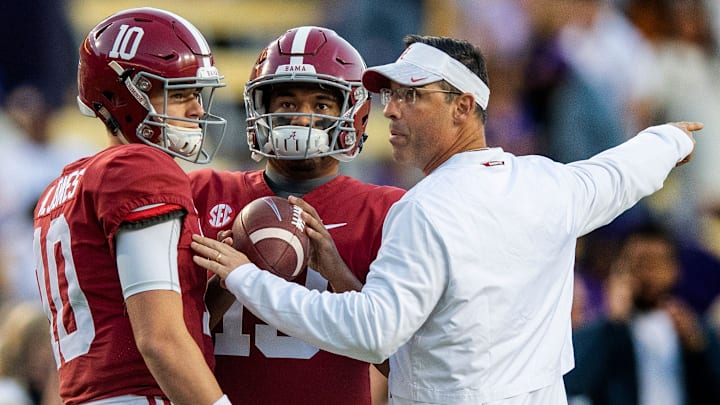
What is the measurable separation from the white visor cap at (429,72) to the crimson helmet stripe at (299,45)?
0.34 m

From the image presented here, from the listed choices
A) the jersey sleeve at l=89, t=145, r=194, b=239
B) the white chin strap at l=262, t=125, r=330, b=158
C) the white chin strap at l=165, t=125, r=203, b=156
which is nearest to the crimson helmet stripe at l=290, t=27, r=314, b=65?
the white chin strap at l=262, t=125, r=330, b=158

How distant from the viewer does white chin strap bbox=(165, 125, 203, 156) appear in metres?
3.34

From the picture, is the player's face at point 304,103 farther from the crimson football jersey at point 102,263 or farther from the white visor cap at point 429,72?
the crimson football jersey at point 102,263

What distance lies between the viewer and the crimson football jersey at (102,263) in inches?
118

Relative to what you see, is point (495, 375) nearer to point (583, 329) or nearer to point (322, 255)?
point (322, 255)

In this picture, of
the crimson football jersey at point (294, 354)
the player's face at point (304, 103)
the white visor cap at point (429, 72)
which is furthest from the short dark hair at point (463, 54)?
the crimson football jersey at point (294, 354)

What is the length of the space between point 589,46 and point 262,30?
298 cm

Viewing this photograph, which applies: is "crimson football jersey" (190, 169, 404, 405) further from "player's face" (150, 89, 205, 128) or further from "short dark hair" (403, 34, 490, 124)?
"short dark hair" (403, 34, 490, 124)

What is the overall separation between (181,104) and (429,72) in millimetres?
766

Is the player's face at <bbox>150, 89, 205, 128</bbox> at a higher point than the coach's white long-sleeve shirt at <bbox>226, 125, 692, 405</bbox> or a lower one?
higher

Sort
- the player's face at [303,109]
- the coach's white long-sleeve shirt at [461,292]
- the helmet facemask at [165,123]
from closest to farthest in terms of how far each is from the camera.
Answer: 1. the coach's white long-sleeve shirt at [461,292]
2. the helmet facemask at [165,123]
3. the player's face at [303,109]

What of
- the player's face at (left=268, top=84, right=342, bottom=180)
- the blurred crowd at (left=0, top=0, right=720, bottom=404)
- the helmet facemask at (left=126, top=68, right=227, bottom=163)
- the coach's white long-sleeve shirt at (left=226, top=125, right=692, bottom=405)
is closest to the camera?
the coach's white long-sleeve shirt at (left=226, top=125, right=692, bottom=405)

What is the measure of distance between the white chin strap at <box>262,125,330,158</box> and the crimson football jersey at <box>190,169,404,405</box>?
0.20m

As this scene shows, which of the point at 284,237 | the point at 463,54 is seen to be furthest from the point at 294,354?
the point at 463,54
